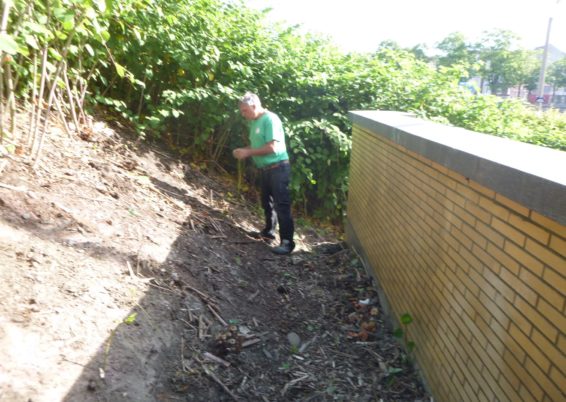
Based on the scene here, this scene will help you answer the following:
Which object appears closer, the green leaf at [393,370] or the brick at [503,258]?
the brick at [503,258]

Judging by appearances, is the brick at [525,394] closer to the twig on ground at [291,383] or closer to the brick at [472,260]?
the brick at [472,260]

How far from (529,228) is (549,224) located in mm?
169

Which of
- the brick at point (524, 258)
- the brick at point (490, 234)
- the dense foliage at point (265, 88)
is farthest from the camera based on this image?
the dense foliage at point (265, 88)

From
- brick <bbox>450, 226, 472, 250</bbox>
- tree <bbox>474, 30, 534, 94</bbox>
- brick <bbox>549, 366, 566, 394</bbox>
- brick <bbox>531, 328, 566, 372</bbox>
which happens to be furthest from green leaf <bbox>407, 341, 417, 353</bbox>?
tree <bbox>474, 30, 534, 94</bbox>

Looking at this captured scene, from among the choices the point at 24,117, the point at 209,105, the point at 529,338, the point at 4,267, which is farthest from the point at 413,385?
the point at 209,105

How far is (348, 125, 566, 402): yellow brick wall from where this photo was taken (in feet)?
6.16

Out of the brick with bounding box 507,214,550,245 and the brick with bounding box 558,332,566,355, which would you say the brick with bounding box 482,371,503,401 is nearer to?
the brick with bounding box 558,332,566,355

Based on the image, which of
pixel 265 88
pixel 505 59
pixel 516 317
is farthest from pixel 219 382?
pixel 505 59

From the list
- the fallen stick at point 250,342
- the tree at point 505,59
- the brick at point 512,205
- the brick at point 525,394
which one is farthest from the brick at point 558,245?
the tree at point 505,59

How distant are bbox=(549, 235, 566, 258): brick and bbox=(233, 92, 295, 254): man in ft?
14.4

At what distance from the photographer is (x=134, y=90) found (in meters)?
7.72

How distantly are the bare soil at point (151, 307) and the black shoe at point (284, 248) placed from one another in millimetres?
272

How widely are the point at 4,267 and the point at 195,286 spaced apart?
1597mm

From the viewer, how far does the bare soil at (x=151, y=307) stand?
113 inches
